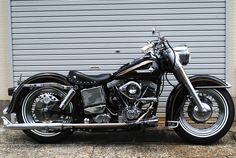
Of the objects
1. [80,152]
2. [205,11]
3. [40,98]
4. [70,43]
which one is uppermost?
[205,11]

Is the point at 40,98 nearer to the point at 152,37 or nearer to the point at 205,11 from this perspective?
the point at 152,37

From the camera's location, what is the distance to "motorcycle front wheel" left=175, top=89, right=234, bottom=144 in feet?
22.4

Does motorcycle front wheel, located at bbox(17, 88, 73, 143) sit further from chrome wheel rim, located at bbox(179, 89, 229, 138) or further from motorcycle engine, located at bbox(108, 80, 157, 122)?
chrome wheel rim, located at bbox(179, 89, 229, 138)

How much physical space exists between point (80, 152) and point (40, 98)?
3.41 feet

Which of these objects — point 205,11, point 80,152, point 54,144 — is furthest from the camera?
point 205,11

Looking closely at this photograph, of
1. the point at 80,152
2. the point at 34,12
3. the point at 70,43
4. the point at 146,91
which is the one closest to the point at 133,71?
the point at 146,91

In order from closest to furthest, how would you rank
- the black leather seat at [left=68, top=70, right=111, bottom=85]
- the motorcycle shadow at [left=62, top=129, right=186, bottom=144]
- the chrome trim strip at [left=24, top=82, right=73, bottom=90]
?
the black leather seat at [left=68, top=70, right=111, bottom=85]
the chrome trim strip at [left=24, top=82, right=73, bottom=90]
the motorcycle shadow at [left=62, top=129, right=186, bottom=144]

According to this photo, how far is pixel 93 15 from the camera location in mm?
8055

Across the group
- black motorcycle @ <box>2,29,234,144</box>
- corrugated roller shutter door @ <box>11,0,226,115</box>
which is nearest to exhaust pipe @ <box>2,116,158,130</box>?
black motorcycle @ <box>2,29,234,144</box>

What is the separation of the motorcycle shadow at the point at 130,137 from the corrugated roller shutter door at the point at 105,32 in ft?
2.63

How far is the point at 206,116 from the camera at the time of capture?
6.80 meters

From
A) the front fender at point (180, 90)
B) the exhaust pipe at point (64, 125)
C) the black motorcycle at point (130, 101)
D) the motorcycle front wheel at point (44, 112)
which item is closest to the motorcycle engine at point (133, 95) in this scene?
the black motorcycle at point (130, 101)

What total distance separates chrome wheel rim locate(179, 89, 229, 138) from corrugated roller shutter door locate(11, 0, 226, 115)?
1156 millimetres

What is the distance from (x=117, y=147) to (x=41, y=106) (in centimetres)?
125
